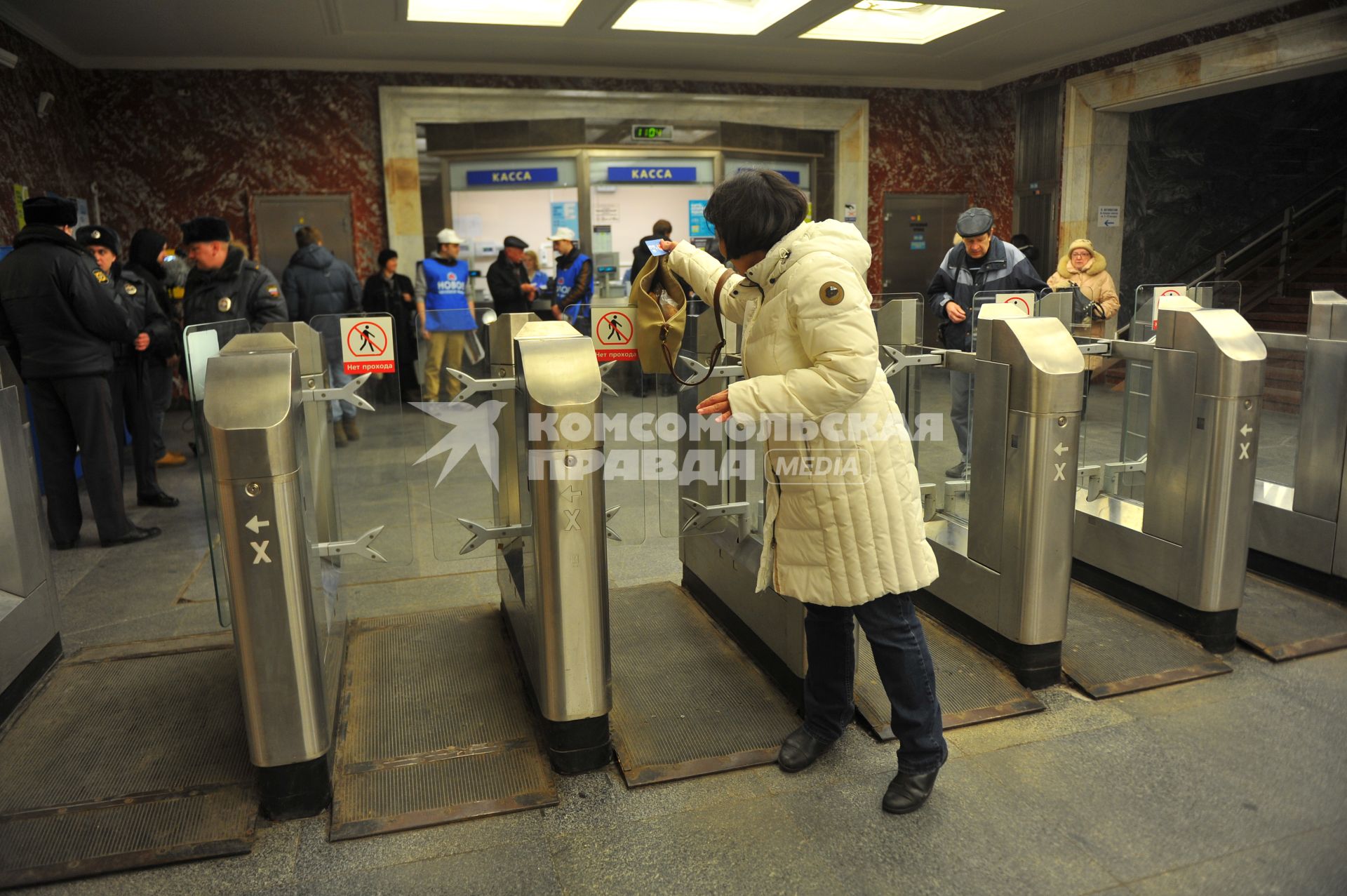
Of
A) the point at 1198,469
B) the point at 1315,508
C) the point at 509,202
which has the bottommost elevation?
the point at 1315,508

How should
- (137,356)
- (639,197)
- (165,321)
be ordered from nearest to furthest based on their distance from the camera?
(137,356), (165,321), (639,197)

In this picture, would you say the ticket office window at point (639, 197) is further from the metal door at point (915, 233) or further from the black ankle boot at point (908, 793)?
the black ankle boot at point (908, 793)

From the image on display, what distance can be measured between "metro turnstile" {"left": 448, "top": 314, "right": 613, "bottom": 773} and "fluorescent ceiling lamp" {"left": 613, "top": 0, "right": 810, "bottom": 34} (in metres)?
6.23

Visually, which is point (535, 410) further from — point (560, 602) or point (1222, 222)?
point (1222, 222)

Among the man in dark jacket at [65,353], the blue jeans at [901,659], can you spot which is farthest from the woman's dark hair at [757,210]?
the man in dark jacket at [65,353]

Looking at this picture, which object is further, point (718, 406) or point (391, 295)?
point (391, 295)

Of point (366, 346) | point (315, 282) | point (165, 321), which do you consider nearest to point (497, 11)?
point (315, 282)

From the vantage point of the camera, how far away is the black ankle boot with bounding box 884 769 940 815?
2273 millimetres

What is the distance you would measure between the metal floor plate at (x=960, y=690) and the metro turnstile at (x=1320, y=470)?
4.56 feet

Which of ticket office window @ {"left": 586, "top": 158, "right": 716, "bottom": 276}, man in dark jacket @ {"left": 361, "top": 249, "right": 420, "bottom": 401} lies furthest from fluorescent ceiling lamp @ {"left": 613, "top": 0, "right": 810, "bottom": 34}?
man in dark jacket @ {"left": 361, "top": 249, "right": 420, "bottom": 401}

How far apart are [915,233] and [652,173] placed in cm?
332

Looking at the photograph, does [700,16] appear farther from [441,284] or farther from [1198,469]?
[1198,469]

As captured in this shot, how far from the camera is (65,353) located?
14.3 feet

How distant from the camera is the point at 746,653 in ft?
10.4
